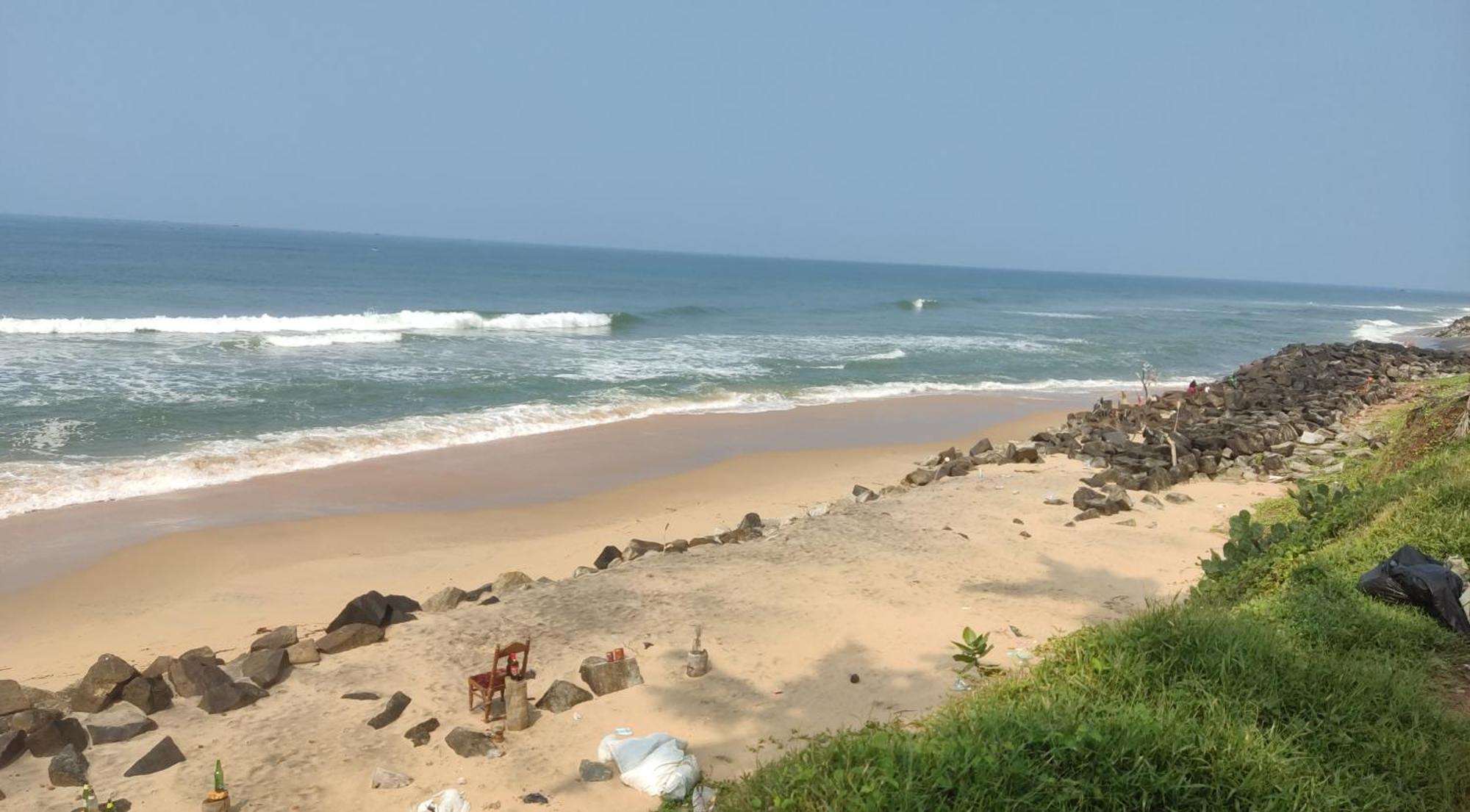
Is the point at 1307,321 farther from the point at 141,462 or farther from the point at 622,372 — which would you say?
the point at 141,462

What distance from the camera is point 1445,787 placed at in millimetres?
3465

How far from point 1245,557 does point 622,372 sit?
17.3m

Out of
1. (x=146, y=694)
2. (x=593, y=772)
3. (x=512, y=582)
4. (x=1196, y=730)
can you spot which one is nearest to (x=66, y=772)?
(x=146, y=694)

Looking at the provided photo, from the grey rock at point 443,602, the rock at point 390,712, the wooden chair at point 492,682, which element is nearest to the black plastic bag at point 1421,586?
the wooden chair at point 492,682

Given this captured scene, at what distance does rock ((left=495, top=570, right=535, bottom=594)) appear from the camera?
7.84m

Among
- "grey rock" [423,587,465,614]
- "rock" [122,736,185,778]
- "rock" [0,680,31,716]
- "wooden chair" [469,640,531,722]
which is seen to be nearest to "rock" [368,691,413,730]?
"wooden chair" [469,640,531,722]

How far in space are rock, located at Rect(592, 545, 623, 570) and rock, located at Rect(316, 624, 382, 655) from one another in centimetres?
233

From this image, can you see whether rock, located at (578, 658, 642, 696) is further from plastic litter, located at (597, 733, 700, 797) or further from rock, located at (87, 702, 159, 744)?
rock, located at (87, 702, 159, 744)

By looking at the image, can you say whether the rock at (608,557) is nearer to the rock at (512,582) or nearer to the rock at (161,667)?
the rock at (512,582)

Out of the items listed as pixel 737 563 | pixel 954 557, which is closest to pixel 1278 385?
pixel 954 557

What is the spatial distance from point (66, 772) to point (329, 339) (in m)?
22.4

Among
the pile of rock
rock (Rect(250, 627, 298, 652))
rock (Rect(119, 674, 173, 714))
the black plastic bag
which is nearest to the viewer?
the black plastic bag

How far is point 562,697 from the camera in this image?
549cm

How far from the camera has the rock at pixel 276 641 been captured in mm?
6461
